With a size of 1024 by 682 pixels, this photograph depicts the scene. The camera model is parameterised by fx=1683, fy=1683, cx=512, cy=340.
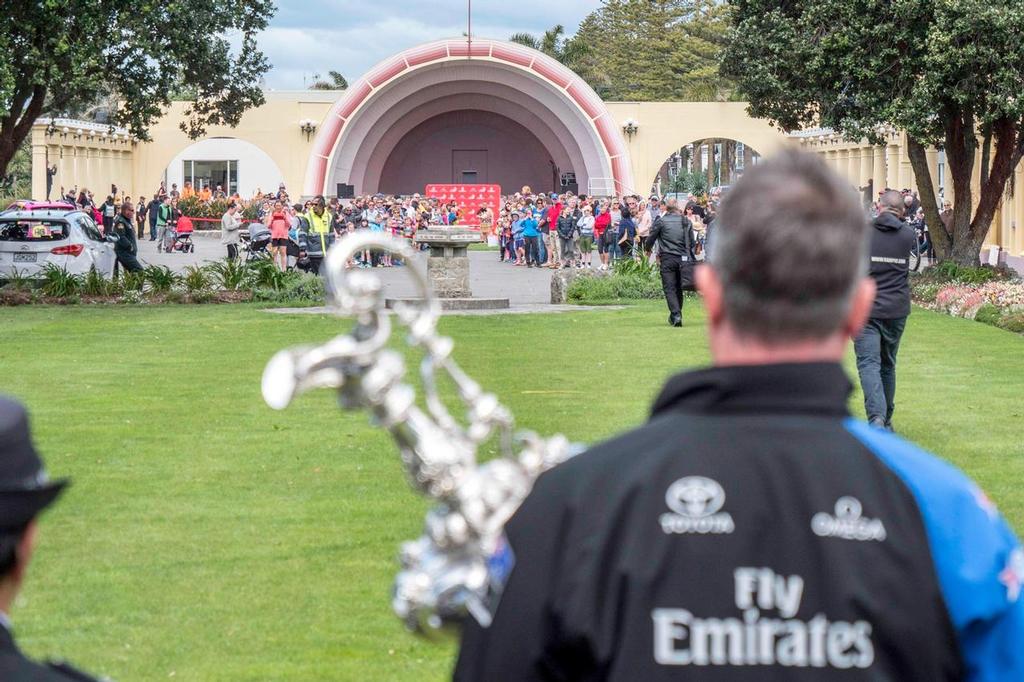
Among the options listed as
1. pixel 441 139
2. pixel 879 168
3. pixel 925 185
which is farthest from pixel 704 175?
pixel 925 185

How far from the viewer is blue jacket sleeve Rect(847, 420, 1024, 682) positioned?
2.36 metres

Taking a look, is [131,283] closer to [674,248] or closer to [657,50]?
[674,248]

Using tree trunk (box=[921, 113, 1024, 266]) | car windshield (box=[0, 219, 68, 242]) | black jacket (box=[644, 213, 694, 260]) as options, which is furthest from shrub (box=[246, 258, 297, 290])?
tree trunk (box=[921, 113, 1024, 266])

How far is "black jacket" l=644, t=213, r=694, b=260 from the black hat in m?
19.3

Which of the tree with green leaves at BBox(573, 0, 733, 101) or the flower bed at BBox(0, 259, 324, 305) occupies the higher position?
the tree with green leaves at BBox(573, 0, 733, 101)

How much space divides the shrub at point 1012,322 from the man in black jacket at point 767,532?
20631mm

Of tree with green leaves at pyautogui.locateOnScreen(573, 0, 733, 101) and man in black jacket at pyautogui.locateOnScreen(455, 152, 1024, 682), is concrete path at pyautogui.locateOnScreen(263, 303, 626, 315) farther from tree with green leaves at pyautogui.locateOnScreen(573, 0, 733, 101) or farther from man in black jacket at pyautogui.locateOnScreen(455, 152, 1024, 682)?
tree with green leaves at pyautogui.locateOnScreen(573, 0, 733, 101)

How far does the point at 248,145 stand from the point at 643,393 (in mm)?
58694

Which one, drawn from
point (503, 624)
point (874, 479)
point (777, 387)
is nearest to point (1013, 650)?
point (874, 479)

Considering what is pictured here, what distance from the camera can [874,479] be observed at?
7.78 feet

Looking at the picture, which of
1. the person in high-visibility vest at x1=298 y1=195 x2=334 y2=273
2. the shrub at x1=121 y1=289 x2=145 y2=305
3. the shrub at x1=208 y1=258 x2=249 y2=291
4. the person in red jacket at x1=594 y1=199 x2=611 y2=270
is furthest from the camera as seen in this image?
the person in red jacket at x1=594 y1=199 x2=611 y2=270

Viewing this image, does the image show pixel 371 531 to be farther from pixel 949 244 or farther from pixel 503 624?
pixel 949 244

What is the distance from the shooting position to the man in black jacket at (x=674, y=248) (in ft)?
71.3

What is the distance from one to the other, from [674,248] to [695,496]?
19.8 metres
